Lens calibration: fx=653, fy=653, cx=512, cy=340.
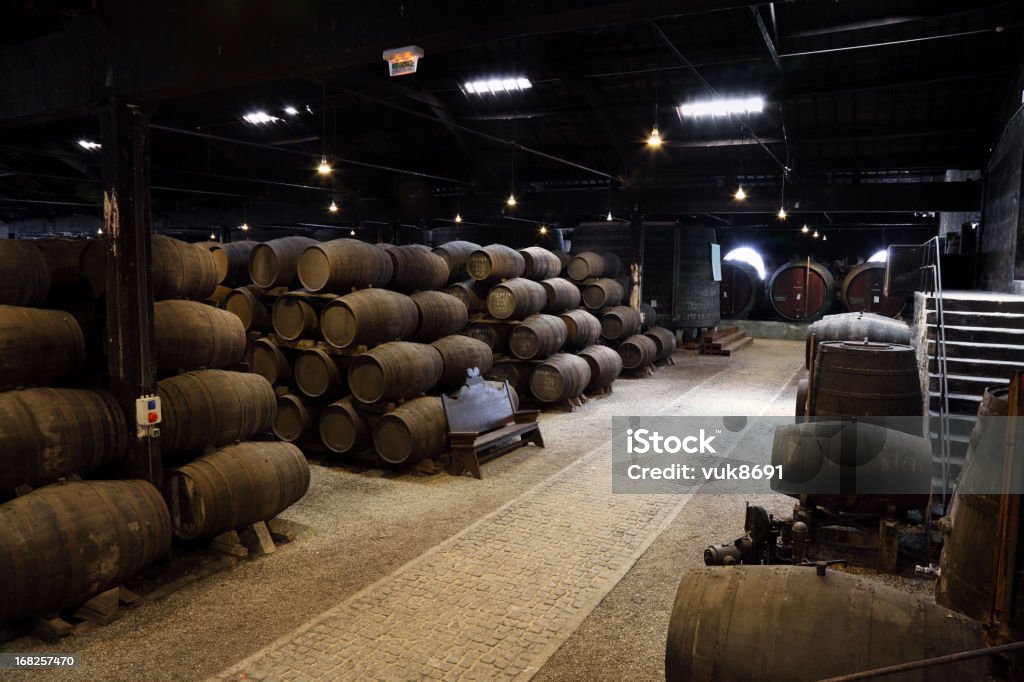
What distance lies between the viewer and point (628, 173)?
1455cm

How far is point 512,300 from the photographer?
402 inches

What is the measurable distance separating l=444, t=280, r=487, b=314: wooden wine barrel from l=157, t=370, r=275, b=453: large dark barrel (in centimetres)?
513

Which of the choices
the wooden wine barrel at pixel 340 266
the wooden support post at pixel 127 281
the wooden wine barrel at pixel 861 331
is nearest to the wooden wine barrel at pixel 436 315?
the wooden wine barrel at pixel 340 266

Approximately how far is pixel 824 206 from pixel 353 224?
12.7 m

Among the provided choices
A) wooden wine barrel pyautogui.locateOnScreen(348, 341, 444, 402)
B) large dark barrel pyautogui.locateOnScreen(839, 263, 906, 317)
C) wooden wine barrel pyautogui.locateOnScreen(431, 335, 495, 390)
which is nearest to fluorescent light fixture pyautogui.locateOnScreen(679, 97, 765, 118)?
wooden wine barrel pyautogui.locateOnScreen(431, 335, 495, 390)

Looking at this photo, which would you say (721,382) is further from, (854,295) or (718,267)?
(854,295)

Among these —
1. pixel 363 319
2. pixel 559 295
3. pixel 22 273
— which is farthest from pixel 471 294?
pixel 22 273

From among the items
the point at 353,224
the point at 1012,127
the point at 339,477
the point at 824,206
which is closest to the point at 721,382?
the point at 824,206

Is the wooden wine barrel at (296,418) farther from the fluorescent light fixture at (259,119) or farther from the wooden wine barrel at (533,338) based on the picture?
the fluorescent light fixture at (259,119)

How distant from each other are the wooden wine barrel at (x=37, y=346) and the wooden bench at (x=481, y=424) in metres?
3.68

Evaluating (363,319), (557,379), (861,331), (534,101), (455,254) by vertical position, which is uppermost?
(534,101)

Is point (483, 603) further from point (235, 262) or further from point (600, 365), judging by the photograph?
point (600, 365)

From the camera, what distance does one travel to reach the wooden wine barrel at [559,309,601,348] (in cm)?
1150

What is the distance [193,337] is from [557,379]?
5.83 metres
